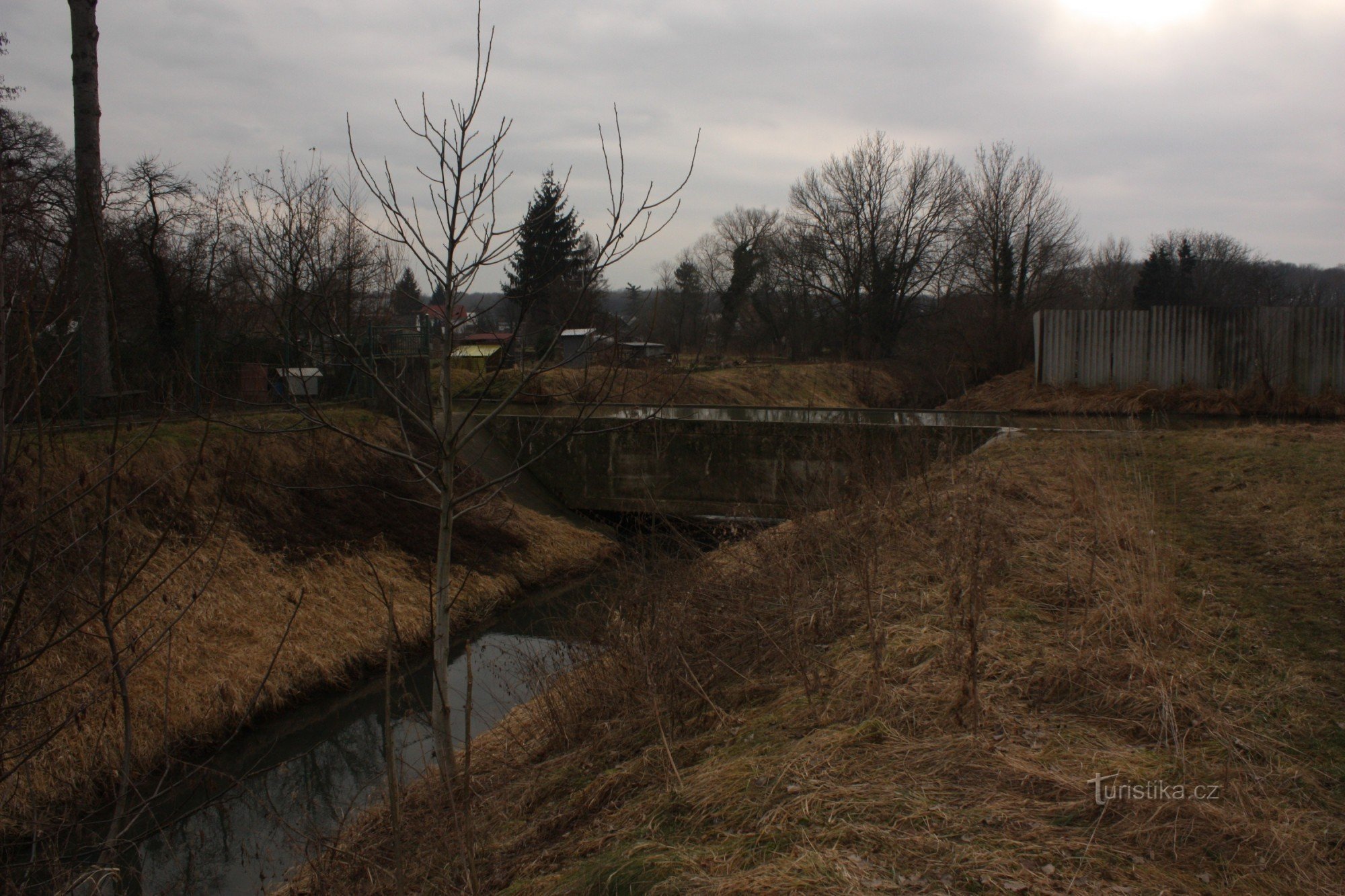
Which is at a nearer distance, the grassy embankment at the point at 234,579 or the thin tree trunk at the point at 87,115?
the grassy embankment at the point at 234,579

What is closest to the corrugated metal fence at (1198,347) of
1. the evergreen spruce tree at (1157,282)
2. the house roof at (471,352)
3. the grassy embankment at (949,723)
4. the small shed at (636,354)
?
the grassy embankment at (949,723)

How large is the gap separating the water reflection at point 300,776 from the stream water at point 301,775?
0.02 meters

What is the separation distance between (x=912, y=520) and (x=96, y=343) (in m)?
12.6

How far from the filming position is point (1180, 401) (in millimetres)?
18938

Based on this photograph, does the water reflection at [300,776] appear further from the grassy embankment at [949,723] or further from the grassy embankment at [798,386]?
the grassy embankment at [798,386]

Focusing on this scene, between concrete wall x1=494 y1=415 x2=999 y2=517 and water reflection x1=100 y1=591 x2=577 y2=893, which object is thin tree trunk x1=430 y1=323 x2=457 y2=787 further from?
concrete wall x1=494 y1=415 x2=999 y2=517

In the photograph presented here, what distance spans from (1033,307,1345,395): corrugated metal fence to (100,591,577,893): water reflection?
15091 mm

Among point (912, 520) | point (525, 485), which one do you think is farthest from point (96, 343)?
point (912, 520)

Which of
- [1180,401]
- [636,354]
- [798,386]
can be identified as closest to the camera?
[636,354]

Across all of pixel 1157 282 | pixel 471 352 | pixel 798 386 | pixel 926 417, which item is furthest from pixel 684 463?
pixel 1157 282

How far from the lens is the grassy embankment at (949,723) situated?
313cm

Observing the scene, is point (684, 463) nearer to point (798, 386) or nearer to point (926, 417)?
point (926, 417)

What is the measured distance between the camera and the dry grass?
17562mm

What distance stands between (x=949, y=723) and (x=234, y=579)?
996cm
